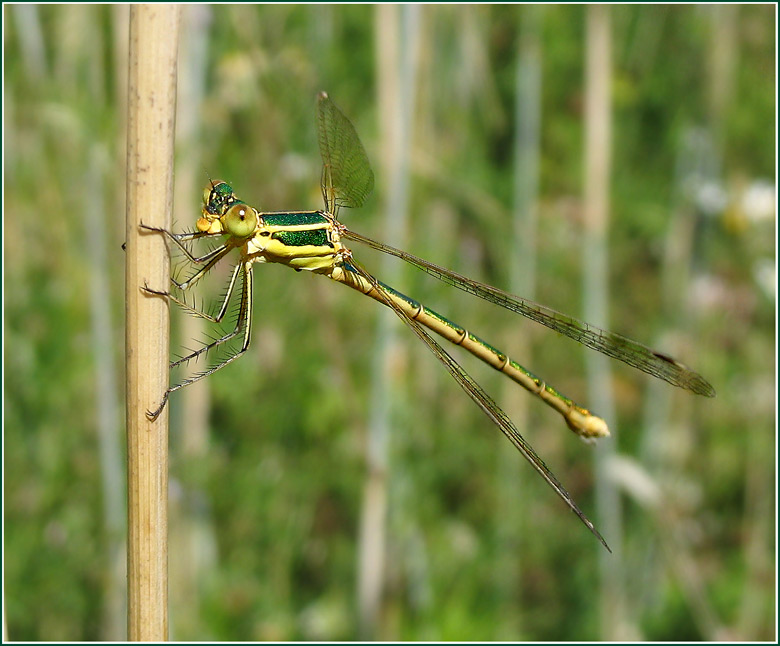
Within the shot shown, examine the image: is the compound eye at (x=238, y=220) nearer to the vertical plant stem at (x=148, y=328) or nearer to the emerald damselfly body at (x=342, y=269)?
the emerald damselfly body at (x=342, y=269)

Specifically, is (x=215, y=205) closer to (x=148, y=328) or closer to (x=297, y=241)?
(x=297, y=241)

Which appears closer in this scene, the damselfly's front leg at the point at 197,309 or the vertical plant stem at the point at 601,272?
the damselfly's front leg at the point at 197,309

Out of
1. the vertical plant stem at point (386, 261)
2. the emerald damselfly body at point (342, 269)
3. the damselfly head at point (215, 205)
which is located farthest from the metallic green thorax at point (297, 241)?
the vertical plant stem at point (386, 261)

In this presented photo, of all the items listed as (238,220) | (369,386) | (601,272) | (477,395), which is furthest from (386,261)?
(238,220)

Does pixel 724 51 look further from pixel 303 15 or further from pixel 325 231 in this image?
pixel 325 231

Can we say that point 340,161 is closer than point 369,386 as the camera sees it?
Yes

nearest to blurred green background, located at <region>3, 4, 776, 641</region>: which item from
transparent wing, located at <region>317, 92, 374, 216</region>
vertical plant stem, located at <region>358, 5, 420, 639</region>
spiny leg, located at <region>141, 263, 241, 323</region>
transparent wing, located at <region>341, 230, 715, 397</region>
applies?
vertical plant stem, located at <region>358, 5, 420, 639</region>

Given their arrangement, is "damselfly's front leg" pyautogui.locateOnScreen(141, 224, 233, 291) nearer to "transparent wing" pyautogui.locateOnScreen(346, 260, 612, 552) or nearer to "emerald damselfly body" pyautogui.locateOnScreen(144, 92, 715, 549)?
"emerald damselfly body" pyautogui.locateOnScreen(144, 92, 715, 549)
